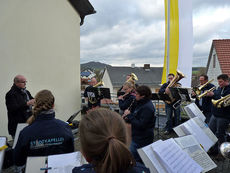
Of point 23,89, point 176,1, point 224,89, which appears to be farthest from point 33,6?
point 224,89

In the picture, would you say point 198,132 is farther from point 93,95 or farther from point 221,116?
point 93,95

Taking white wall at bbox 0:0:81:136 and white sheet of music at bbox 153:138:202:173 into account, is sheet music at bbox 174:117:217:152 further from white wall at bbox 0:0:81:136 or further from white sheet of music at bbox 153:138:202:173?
white wall at bbox 0:0:81:136

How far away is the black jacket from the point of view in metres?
3.71

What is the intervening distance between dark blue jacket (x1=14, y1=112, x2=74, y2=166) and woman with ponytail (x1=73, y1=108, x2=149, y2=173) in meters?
0.82

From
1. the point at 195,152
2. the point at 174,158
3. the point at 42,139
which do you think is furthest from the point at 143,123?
the point at 42,139

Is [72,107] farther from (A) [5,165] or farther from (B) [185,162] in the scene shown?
(B) [185,162]

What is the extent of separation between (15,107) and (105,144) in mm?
3285

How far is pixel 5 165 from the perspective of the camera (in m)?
2.76

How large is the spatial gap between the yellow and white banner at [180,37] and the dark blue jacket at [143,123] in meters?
3.87

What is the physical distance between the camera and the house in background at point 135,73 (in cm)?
2899

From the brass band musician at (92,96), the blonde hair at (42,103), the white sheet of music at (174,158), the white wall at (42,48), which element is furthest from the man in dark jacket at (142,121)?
the white wall at (42,48)

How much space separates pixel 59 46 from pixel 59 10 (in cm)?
130

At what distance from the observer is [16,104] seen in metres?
3.70

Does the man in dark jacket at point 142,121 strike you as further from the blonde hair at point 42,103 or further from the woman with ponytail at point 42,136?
the blonde hair at point 42,103
